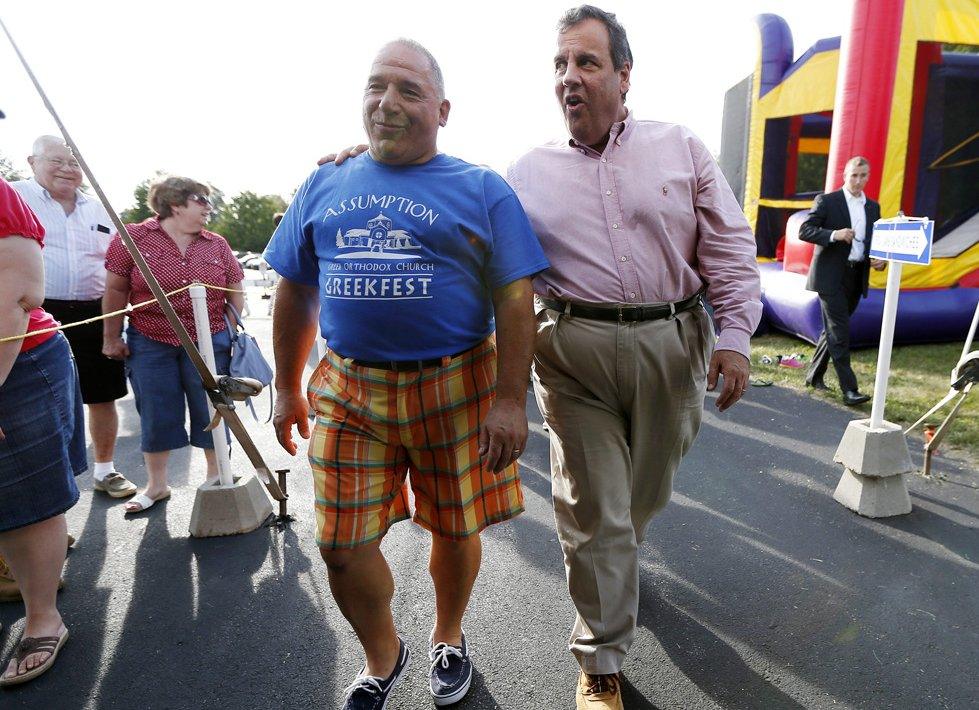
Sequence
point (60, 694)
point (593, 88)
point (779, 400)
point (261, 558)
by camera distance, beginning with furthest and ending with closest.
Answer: point (779, 400), point (261, 558), point (60, 694), point (593, 88)

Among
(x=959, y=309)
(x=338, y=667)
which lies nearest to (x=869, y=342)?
(x=959, y=309)

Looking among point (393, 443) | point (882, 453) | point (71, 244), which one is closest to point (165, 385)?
point (71, 244)

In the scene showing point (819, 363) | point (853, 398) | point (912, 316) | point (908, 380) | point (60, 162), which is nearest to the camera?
point (60, 162)

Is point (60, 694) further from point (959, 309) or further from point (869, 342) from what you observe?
point (959, 309)

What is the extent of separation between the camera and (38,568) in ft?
7.19

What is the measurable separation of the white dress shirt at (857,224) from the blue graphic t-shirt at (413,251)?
14.3 ft

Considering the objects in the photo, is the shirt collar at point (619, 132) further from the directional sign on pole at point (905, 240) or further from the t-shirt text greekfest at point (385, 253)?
the directional sign on pole at point (905, 240)

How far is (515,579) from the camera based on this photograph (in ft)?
8.74

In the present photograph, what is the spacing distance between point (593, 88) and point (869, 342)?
6126 mm

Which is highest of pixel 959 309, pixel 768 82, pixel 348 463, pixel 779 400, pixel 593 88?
pixel 768 82

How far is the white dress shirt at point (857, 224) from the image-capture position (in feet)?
16.5

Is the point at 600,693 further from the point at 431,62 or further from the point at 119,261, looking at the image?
the point at 119,261

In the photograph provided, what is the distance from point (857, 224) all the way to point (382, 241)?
4779 mm

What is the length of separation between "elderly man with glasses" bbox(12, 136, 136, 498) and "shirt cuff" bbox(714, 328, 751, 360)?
2936mm
